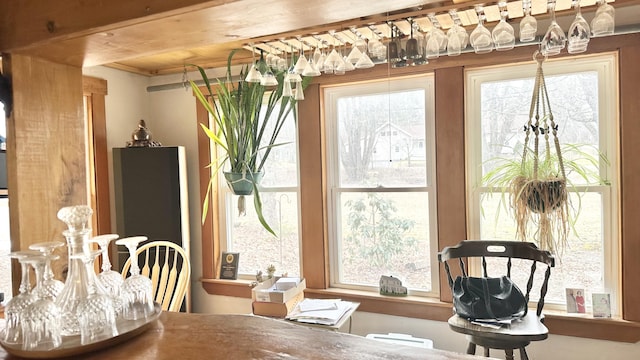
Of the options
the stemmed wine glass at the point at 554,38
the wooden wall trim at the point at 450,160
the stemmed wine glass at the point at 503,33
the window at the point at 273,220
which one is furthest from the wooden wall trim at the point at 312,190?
the stemmed wine glass at the point at 554,38

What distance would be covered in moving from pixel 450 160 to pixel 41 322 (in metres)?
2.29

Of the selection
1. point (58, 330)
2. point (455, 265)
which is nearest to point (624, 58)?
point (455, 265)

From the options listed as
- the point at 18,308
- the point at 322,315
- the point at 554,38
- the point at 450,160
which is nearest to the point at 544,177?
the point at 450,160

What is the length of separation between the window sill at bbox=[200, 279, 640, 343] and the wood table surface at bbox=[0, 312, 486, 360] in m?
1.90

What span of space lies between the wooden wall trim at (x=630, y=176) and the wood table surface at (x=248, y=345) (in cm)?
197

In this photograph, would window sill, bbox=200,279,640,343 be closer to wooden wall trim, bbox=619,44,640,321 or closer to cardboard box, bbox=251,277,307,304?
wooden wall trim, bbox=619,44,640,321

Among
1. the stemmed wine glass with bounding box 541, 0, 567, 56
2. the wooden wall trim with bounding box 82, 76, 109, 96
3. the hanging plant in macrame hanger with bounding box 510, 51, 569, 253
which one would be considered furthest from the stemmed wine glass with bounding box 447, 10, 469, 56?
the wooden wall trim with bounding box 82, 76, 109, 96

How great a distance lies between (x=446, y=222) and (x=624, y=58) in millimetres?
1301

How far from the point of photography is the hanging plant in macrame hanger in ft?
7.15

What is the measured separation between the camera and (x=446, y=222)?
2.67 metres

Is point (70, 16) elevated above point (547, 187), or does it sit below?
above

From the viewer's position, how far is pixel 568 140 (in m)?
2.46

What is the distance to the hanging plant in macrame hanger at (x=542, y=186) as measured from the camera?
7.15 feet

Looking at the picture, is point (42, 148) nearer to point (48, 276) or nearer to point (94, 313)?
point (48, 276)
